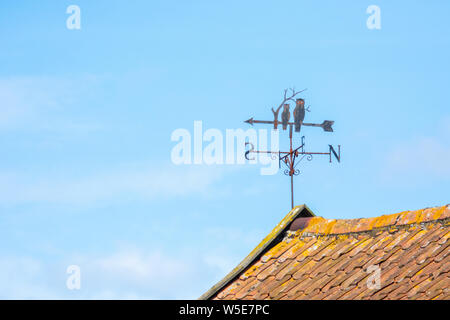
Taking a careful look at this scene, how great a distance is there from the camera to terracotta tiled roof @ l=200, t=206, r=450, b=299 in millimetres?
10898

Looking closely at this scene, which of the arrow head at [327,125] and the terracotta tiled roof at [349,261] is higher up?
the arrow head at [327,125]

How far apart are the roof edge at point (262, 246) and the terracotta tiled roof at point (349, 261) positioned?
0.6 inches

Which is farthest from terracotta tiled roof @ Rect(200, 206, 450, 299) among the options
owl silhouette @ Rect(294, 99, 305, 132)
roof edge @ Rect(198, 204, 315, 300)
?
owl silhouette @ Rect(294, 99, 305, 132)

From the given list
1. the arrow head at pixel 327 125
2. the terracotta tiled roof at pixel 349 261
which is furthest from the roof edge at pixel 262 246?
the arrow head at pixel 327 125

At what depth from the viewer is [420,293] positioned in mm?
10281

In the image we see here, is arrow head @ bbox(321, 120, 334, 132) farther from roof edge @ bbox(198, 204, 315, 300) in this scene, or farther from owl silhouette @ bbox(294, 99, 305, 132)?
roof edge @ bbox(198, 204, 315, 300)

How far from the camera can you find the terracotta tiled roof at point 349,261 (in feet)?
35.8

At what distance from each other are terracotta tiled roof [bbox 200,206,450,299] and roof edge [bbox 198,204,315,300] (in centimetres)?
2

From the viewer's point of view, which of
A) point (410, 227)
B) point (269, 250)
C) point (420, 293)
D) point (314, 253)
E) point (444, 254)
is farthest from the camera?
point (269, 250)

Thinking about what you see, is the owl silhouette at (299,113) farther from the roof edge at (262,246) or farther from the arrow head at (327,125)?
the roof edge at (262,246)

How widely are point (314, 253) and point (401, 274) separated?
90.8 inches
